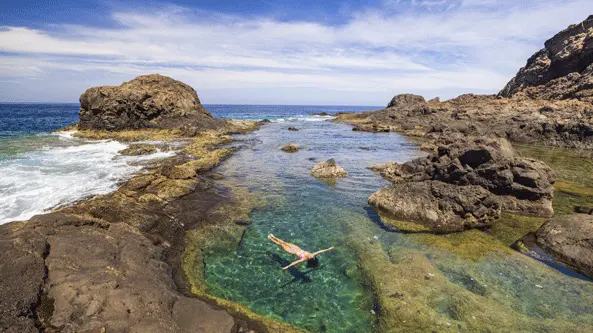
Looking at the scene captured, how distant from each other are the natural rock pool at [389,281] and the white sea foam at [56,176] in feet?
35.1

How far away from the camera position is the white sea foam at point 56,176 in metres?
16.0

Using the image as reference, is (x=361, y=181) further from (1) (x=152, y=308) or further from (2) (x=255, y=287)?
(1) (x=152, y=308)

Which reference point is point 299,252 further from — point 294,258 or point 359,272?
point 359,272

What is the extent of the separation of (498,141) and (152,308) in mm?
23128

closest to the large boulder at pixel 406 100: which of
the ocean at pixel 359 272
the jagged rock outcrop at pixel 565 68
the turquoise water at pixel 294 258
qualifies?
the jagged rock outcrop at pixel 565 68

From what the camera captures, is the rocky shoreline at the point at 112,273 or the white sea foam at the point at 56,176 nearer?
the rocky shoreline at the point at 112,273

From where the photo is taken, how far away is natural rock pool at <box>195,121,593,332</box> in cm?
892

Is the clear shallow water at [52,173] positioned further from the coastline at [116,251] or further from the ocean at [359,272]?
the coastline at [116,251]

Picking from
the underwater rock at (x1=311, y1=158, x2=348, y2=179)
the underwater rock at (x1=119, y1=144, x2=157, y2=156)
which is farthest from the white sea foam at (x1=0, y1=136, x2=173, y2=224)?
the underwater rock at (x1=311, y1=158, x2=348, y2=179)

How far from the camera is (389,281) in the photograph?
10.6 meters

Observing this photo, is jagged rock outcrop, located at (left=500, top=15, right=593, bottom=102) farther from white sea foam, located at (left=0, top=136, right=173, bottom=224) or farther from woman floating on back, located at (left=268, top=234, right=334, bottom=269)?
white sea foam, located at (left=0, top=136, right=173, bottom=224)

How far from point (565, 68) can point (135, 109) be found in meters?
84.2

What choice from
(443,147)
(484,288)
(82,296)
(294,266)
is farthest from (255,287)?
(443,147)

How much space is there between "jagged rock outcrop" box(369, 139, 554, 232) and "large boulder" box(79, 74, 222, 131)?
3756cm
